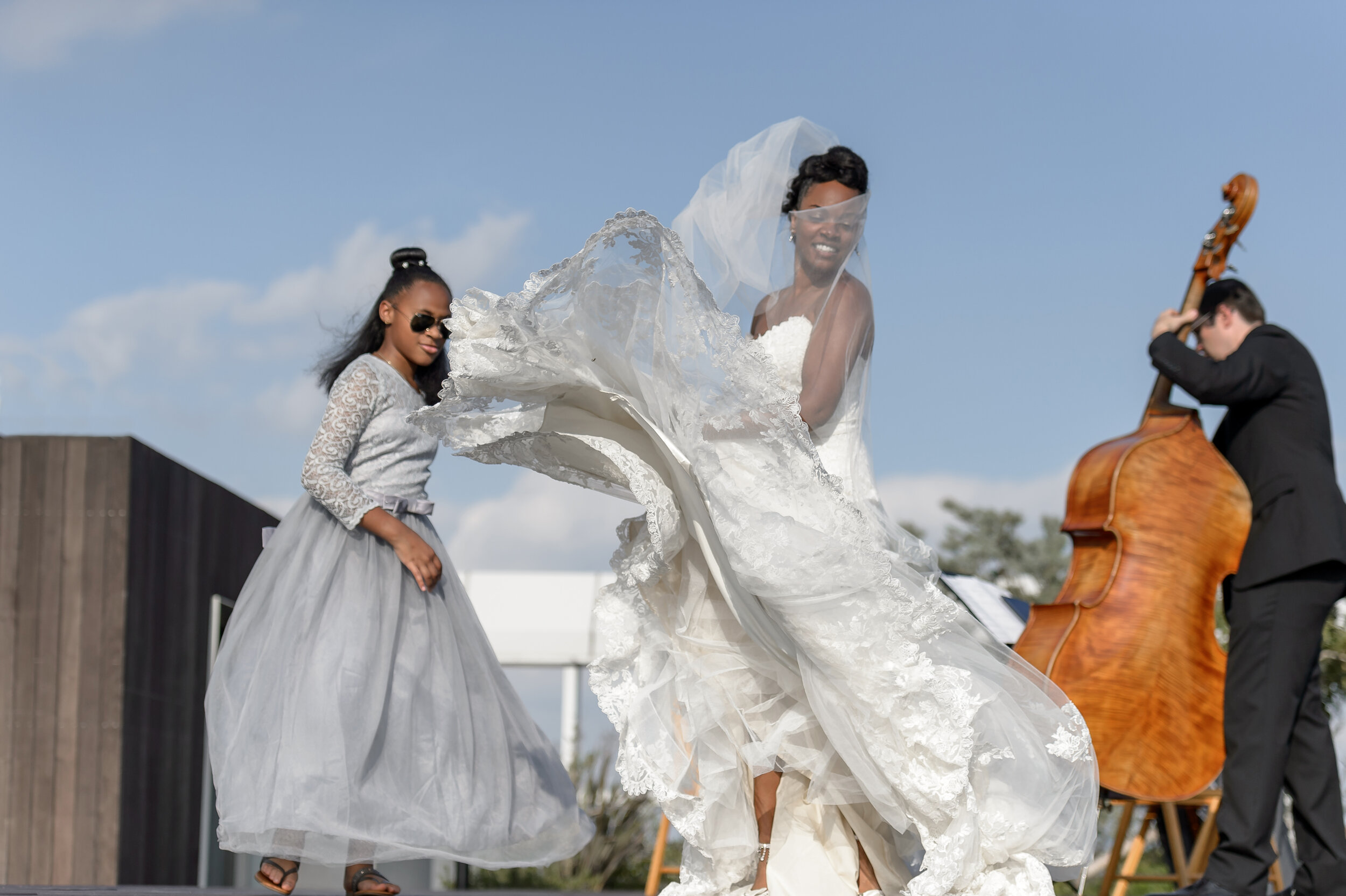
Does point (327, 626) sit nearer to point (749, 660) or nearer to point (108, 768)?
point (749, 660)

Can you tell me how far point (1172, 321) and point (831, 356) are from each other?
1.83 m

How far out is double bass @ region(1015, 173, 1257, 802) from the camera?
401 centimetres

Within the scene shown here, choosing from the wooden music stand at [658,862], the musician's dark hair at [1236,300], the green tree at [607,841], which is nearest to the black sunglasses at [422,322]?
the wooden music stand at [658,862]

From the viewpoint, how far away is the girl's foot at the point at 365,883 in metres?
3.33

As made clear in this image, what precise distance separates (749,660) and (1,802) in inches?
205

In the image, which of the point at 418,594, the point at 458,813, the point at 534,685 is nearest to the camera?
the point at 458,813

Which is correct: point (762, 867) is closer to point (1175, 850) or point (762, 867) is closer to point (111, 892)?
point (111, 892)

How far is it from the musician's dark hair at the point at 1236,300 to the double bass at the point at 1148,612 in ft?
0.46

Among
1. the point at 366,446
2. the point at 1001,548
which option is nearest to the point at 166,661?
the point at 366,446

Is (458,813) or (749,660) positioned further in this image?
(458,813)

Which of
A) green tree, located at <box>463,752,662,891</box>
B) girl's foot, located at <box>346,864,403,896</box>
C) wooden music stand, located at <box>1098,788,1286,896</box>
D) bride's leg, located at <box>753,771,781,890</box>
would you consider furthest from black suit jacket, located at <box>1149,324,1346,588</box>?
green tree, located at <box>463,752,662,891</box>

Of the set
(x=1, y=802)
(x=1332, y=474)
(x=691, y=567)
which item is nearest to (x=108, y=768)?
(x=1, y=802)

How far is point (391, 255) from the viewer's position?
4039 millimetres

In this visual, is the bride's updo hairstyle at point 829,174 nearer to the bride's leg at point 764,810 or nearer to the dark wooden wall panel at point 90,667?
the bride's leg at point 764,810
